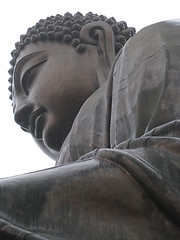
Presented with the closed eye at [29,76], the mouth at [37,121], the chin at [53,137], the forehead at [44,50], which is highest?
the forehead at [44,50]

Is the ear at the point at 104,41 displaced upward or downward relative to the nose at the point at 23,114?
upward

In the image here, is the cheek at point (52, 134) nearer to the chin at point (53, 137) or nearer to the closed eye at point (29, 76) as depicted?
the chin at point (53, 137)

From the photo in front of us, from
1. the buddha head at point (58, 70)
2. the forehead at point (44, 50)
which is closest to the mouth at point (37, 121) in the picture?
the buddha head at point (58, 70)

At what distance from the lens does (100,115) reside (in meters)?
3.70

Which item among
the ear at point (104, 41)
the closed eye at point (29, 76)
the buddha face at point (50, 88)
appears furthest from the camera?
the closed eye at point (29, 76)

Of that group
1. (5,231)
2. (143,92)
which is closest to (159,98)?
(143,92)

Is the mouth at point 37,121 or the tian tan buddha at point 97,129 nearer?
the tian tan buddha at point 97,129

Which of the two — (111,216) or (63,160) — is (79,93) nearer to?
(63,160)

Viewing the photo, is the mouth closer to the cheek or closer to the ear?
the cheek

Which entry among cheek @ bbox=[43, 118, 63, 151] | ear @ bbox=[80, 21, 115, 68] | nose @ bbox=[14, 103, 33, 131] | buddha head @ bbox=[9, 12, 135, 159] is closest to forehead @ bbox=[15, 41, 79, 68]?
buddha head @ bbox=[9, 12, 135, 159]

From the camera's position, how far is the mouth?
449cm

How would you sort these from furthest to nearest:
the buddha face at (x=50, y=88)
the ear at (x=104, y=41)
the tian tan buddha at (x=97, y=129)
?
1. the ear at (x=104, y=41)
2. the buddha face at (x=50, y=88)
3. the tian tan buddha at (x=97, y=129)

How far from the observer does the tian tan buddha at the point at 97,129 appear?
2.44 meters

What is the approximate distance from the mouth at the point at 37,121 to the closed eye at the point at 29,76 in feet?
0.47
